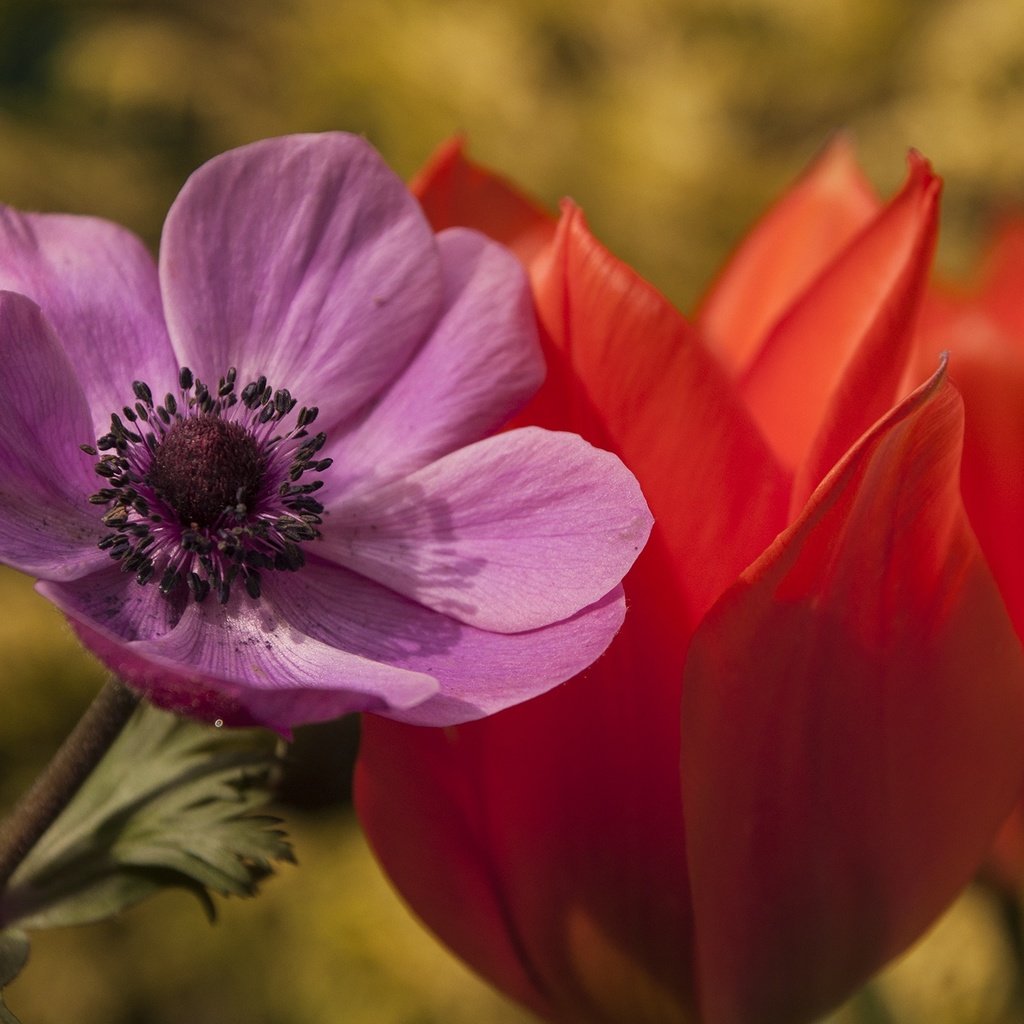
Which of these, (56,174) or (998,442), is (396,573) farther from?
(56,174)

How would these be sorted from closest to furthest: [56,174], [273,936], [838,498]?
[838,498], [273,936], [56,174]

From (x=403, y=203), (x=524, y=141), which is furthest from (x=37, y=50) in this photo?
(x=403, y=203)

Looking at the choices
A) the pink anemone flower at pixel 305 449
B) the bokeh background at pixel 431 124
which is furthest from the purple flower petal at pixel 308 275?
the bokeh background at pixel 431 124

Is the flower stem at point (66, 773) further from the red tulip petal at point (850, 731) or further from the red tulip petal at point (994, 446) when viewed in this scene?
the red tulip petal at point (994, 446)

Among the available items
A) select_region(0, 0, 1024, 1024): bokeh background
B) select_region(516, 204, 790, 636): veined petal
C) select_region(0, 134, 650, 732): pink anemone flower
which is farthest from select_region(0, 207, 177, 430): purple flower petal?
select_region(0, 0, 1024, 1024): bokeh background

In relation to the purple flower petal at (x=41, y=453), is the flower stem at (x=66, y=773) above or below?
below

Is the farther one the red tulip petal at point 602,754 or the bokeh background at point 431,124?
the bokeh background at point 431,124
